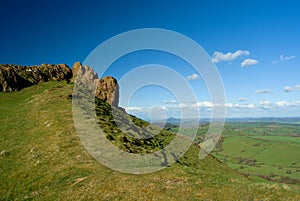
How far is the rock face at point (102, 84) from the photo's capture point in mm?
79688

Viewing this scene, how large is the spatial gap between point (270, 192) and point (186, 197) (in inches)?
284

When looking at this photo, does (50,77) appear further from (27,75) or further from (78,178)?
(78,178)

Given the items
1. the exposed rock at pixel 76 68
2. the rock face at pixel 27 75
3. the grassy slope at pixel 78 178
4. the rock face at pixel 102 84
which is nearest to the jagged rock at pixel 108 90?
the rock face at pixel 102 84

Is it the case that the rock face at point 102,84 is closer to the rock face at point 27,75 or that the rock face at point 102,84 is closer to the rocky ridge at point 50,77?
the rocky ridge at point 50,77

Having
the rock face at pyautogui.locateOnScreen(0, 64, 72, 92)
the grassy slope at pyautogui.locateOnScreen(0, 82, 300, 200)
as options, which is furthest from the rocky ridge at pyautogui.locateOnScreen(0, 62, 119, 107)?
the grassy slope at pyautogui.locateOnScreen(0, 82, 300, 200)

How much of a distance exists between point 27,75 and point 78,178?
70.8 m

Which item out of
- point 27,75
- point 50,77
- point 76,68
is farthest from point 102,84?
point 27,75

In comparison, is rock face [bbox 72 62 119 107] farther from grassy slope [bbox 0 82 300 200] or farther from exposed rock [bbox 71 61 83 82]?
grassy slope [bbox 0 82 300 200]

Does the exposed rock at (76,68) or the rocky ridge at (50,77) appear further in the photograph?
the exposed rock at (76,68)

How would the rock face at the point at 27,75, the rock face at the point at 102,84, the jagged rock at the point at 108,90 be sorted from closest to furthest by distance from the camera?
the rock face at the point at 27,75
the rock face at the point at 102,84
the jagged rock at the point at 108,90

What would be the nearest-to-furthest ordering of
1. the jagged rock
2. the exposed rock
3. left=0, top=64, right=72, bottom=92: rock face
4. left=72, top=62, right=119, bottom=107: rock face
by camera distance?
left=0, top=64, right=72, bottom=92: rock face, left=72, top=62, right=119, bottom=107: rock face, the jagged rock, the exposed rock

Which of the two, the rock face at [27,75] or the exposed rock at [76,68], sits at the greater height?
the exposed rock at [76,68]

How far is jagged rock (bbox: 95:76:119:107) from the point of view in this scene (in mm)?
79825

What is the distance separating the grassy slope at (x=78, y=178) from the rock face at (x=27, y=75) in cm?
3939
